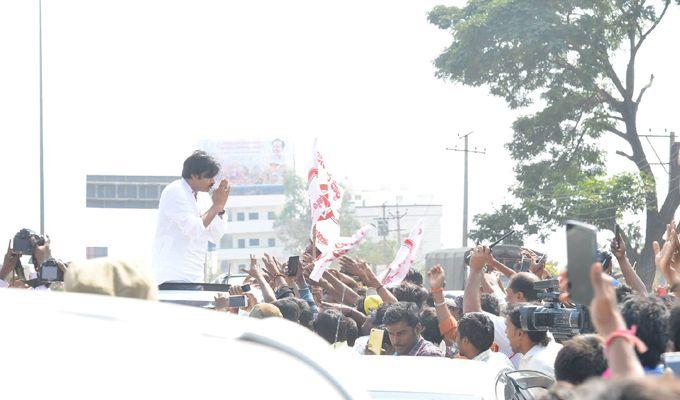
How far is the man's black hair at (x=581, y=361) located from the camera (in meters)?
3.99

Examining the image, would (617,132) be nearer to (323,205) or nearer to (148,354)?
(323,205)

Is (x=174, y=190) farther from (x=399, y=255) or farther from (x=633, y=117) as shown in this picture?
(x=633, y=117)

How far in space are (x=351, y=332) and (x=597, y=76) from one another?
24.9 meters

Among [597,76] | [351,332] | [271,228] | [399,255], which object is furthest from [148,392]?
[271,228]

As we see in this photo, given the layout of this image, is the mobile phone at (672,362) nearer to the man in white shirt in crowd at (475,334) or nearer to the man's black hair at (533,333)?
the man's black hair at (533,333)

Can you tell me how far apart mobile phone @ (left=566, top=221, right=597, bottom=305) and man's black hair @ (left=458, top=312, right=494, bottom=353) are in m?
4.44

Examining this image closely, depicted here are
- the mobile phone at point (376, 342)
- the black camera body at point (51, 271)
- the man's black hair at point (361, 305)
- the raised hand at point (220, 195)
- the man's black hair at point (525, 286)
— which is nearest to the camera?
the mobile phone at point (376, 342)

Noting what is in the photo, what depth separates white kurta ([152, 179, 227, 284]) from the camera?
265 inches

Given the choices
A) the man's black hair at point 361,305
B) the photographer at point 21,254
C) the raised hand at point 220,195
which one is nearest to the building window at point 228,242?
the man's black hair at point 361,305

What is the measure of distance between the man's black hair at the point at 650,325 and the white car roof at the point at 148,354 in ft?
6.44

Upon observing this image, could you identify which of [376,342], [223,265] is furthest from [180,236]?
[223,265]

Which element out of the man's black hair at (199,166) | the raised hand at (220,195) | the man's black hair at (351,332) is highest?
the man's black hair at (199,166)

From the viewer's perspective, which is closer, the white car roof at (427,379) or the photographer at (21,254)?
the white car roof at (427,379)

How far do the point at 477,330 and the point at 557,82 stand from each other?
85.9ft
